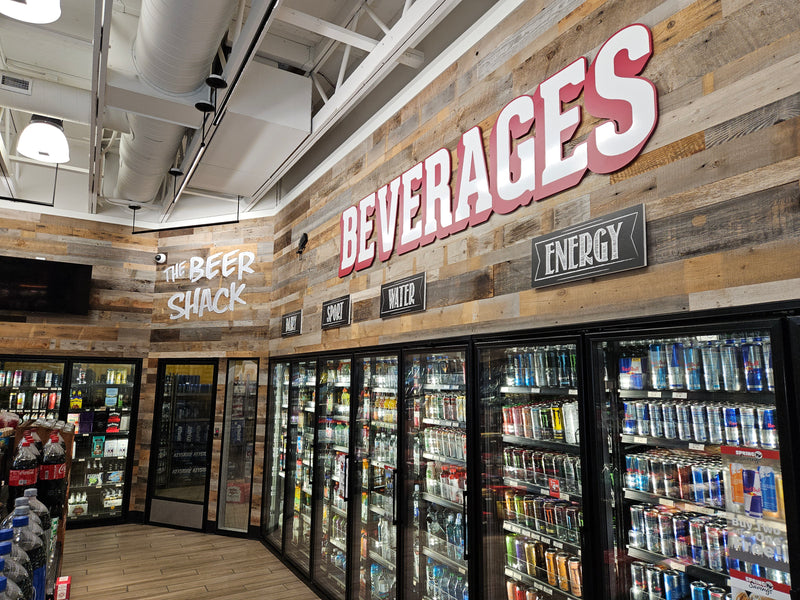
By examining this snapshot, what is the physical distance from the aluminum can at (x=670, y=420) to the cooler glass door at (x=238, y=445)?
566 cm

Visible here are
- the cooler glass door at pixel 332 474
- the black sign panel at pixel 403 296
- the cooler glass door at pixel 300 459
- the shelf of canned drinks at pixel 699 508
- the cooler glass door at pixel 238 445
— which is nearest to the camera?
the shelf of canned drinks at pixel 699 508

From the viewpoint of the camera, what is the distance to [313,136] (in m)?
5.22

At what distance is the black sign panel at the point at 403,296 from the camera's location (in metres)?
3.81

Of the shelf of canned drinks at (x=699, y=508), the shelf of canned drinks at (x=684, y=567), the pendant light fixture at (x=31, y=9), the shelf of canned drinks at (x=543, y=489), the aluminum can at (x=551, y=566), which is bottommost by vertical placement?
the aluminum can at (x=551, y=566)

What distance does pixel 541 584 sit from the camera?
2.70 m

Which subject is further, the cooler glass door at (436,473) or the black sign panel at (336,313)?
the black sign panel at (336,313)

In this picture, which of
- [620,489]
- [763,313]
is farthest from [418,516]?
[763,313]

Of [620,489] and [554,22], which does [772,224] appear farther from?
[554,22]

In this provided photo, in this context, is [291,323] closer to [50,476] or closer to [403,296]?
[403,296]

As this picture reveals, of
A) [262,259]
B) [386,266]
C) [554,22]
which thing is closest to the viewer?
[554,22]

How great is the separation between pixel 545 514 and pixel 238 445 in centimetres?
528

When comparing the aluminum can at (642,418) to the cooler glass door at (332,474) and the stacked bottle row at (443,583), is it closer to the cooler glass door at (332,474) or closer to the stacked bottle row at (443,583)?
the stacked bottle row at (443,583)

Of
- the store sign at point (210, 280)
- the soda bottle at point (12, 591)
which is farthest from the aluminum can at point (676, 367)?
the store sign at point (210, 280)

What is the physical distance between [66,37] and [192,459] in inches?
208
